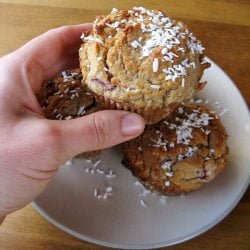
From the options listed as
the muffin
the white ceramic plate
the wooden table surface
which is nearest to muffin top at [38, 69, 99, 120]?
the muffin

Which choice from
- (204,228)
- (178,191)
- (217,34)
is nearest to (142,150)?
(178,191)

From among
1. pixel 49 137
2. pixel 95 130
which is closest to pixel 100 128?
pixel 95 130

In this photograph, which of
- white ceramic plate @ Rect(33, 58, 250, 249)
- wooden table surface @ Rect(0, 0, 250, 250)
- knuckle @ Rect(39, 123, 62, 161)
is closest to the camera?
knuckle @ Rect(39, 123, 62, 161)

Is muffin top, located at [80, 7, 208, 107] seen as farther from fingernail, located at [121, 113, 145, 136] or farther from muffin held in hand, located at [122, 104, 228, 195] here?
muffin held in hand, located at [122, 104, 228, 195]

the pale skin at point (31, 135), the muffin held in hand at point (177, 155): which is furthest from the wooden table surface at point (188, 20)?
the pale skin at point (31, 135)

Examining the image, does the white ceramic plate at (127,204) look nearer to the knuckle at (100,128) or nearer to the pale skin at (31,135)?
the pale skin at (31,135)

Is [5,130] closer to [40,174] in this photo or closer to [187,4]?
[40,174]

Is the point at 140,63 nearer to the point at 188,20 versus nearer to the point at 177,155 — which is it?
the point at 177,155
